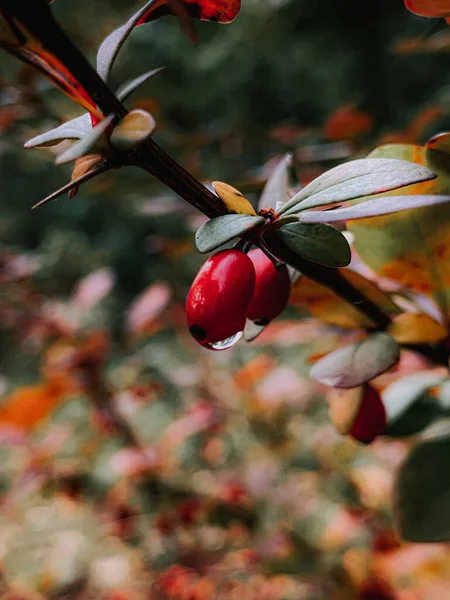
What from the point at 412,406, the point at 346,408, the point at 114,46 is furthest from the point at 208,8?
the point at 412,406

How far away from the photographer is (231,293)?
28cm

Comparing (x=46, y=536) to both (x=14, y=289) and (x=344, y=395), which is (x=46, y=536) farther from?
(x=344, y=395)

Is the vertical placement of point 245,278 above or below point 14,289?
above

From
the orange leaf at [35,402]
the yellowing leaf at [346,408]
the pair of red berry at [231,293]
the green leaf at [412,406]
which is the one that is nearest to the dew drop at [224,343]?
the pair of red berry at [231,293]

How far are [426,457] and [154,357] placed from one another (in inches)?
56.8

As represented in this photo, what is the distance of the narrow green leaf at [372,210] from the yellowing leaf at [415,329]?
12cm

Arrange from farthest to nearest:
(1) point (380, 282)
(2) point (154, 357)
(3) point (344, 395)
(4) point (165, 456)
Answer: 1. (2) point (154, 357)
2. (4) point (165, 456)
3. (1) point (380, 282)
4. (3) point (344, 395)

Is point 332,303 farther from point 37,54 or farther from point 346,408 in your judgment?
point 37,54

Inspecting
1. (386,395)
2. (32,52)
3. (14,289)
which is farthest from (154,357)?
(32,52)

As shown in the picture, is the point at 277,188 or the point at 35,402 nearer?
the point at 277,188

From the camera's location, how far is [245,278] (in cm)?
28

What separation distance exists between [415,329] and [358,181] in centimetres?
15

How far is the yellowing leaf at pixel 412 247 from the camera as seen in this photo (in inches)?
15.0

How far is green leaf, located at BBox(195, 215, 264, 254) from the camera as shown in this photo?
0.83ft
